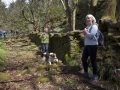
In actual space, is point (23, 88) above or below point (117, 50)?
below

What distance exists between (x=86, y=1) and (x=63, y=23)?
4647 mm

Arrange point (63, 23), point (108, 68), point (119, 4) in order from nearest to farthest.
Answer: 1. point (108, 68)
2. point (119, 4)
3. point (63, 23)

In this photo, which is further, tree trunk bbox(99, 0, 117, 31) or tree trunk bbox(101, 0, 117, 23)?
tree trunk bbox(101, 0, 117, 23)

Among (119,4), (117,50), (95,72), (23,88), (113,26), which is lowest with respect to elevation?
(23,88)

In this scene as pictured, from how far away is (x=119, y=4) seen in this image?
8336 millimetres

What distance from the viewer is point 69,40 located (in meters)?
8.75

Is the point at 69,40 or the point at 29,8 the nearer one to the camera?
the point at 69,40

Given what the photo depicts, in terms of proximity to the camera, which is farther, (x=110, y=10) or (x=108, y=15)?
(x=110, y=10)

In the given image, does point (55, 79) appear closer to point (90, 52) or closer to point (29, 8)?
point (90, 52)

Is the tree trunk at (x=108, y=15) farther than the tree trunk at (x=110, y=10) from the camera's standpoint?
No

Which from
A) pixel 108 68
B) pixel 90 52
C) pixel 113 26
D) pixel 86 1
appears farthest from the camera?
pixel 86 1

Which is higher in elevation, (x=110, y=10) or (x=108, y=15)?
(x=110, y=10)

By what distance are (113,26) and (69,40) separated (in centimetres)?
262

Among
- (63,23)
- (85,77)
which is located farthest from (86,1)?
(85,77)
